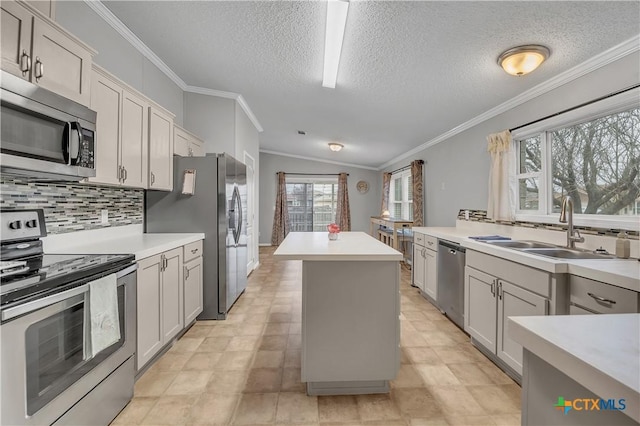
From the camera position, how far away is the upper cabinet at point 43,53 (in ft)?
4.23

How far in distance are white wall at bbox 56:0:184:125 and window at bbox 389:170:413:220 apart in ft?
15.7

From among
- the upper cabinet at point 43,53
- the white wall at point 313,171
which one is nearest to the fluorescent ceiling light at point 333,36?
the upper cabinet at point 43,53

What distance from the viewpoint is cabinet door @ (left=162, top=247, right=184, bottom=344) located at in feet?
7.28

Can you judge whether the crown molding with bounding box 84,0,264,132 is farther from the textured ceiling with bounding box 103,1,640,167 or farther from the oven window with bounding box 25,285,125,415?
the oven window with bounding box 25,285,125,415

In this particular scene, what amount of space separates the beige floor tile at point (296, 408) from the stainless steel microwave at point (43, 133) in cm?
175

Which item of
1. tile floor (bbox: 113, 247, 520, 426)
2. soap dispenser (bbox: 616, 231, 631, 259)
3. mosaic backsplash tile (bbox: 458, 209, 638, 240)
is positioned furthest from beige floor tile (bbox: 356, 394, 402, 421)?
mosaic backsplash tile (bbox: 458, 209, 638, 240)

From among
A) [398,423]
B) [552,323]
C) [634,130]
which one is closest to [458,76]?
[634,130]

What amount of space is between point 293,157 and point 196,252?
19.1 ft

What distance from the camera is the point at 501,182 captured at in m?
3.03

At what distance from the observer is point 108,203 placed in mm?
2436

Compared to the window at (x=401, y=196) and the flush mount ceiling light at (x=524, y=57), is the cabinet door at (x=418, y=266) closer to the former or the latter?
the flush mount ceiling light at (x=524, y=57)

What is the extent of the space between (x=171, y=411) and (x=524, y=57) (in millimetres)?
3275

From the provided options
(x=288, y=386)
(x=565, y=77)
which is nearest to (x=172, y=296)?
(x=288, y=386)

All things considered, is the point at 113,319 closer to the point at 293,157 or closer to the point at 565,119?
the point at 565,119
